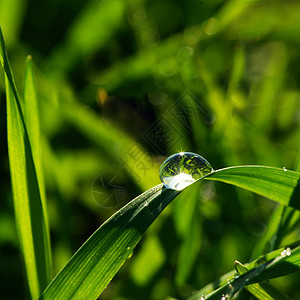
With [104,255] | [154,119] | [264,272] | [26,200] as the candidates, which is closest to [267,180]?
[264,272]

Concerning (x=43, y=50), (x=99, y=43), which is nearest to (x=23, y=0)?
(x=43, y=50)

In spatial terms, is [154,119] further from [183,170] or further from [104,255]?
[104,255]

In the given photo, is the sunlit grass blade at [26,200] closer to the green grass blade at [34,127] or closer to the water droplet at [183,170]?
the green grass blade at [34,127]

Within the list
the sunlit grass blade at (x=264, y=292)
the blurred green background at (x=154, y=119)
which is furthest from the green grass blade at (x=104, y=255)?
the blurred green background at (x=154, y=119)

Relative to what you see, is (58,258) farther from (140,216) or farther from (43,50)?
(43,50)

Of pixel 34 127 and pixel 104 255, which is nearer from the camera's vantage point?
pixel 104 255

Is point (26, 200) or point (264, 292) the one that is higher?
point (26, 200)
